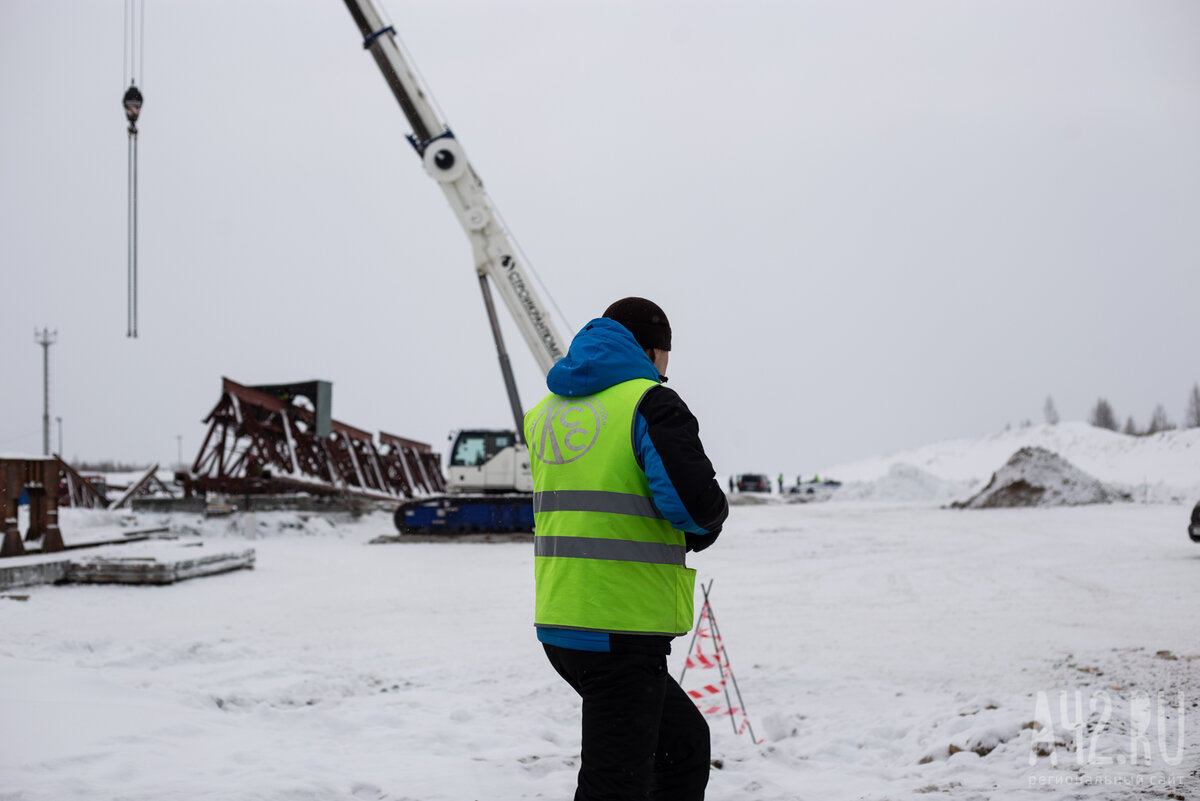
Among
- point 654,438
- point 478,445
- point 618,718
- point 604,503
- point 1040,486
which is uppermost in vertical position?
point 478,445

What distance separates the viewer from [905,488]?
45.6 meters

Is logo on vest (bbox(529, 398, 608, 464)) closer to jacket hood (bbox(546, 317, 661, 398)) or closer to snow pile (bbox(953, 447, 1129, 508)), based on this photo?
jacket hood (bbox(546, 317, 661, 398))

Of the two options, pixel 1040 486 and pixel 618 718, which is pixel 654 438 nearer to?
pixel 618 718

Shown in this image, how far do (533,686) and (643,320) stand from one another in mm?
4451

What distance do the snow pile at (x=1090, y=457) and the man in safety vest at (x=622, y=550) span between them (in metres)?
33.0

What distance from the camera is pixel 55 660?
23.6 ft

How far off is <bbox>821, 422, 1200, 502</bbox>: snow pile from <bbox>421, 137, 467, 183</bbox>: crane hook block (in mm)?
24575

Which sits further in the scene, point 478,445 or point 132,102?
point 478,445

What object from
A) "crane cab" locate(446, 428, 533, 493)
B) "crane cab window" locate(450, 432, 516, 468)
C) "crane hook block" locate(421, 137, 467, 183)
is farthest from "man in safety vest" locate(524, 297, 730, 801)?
"crane cab window" locate(450, 432, 516, 468)

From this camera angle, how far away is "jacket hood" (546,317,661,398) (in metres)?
2.57

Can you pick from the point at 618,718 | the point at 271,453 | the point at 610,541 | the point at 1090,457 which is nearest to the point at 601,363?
the point at 610,541

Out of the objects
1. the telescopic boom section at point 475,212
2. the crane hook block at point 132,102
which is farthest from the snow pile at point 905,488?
the crane hook block at point 132,102

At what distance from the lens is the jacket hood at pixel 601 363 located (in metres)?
2.57

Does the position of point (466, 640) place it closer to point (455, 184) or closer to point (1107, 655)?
point (1107, 655)
